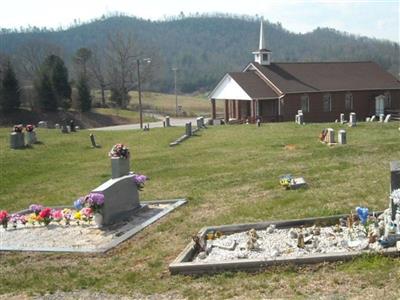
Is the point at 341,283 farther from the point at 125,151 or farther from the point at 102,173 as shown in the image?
the point at 102,173

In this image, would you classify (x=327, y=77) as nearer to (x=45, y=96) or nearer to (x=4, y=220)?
(x=45, y=96)

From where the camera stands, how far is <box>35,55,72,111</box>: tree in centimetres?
6369

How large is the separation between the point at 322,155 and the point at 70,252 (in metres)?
11.6

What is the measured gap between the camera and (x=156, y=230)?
1072 cm

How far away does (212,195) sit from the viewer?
44.8ft

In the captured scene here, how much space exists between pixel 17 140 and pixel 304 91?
25.7m

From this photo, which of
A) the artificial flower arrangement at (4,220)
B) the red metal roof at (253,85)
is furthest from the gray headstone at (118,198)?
the red metal roof at (253,85)

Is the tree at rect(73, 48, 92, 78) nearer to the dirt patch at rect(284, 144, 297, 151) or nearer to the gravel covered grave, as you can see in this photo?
the dirt patch at rect(284, 144, 297, 151)

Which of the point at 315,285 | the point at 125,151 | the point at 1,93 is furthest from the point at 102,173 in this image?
the point at 1,93

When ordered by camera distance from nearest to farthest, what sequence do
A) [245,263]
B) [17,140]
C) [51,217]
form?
1. [245,263]
2. [51,217]
3. [17,140]

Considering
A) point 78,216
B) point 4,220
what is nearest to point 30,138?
point 4,220

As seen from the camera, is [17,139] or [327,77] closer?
[17,139]

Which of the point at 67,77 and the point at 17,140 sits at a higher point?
the point at 67,77

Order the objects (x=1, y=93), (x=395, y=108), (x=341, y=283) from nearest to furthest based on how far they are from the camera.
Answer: (x=341, y=283) → (x=395, y=108) → (x=1, y=93)
